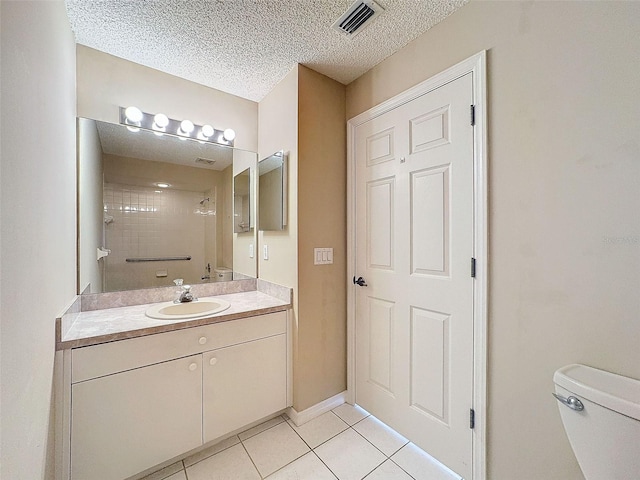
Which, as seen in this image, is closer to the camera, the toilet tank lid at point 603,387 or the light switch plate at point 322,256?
the toilet tank lid at point 603,387

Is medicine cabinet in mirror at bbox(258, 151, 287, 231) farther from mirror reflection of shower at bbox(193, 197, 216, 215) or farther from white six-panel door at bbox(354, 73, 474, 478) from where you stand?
white six-panel door at bbox(354, 73, 474, 478)

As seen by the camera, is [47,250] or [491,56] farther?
[491,56]

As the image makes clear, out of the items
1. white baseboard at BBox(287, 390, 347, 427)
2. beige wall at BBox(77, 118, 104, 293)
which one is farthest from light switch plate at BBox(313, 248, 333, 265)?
beige wall at BBox(77, 118, 104, 293)

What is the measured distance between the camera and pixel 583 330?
0.96 meters

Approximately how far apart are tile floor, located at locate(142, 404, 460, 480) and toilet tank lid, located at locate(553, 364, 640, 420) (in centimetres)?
86

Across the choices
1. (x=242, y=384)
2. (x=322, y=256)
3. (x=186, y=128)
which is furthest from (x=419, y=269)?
(x=186, y=128)

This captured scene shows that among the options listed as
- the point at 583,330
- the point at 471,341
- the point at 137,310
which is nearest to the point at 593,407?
the point at 583,330

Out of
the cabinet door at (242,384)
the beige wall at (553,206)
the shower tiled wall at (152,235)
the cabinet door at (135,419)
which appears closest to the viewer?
the beige wall at (553,206)

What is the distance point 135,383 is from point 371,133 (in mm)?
2008

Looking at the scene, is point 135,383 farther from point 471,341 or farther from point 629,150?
point 629,150

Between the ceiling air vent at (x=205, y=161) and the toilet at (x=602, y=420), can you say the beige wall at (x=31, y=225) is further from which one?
the toilet at (x=602, y=420)

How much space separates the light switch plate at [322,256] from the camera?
183 centimetres

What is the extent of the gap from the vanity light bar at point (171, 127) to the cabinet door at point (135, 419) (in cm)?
155

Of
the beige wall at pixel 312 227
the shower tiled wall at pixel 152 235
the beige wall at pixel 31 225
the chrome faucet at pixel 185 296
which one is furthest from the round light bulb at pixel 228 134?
the chrome faucet at pixel 185 296
